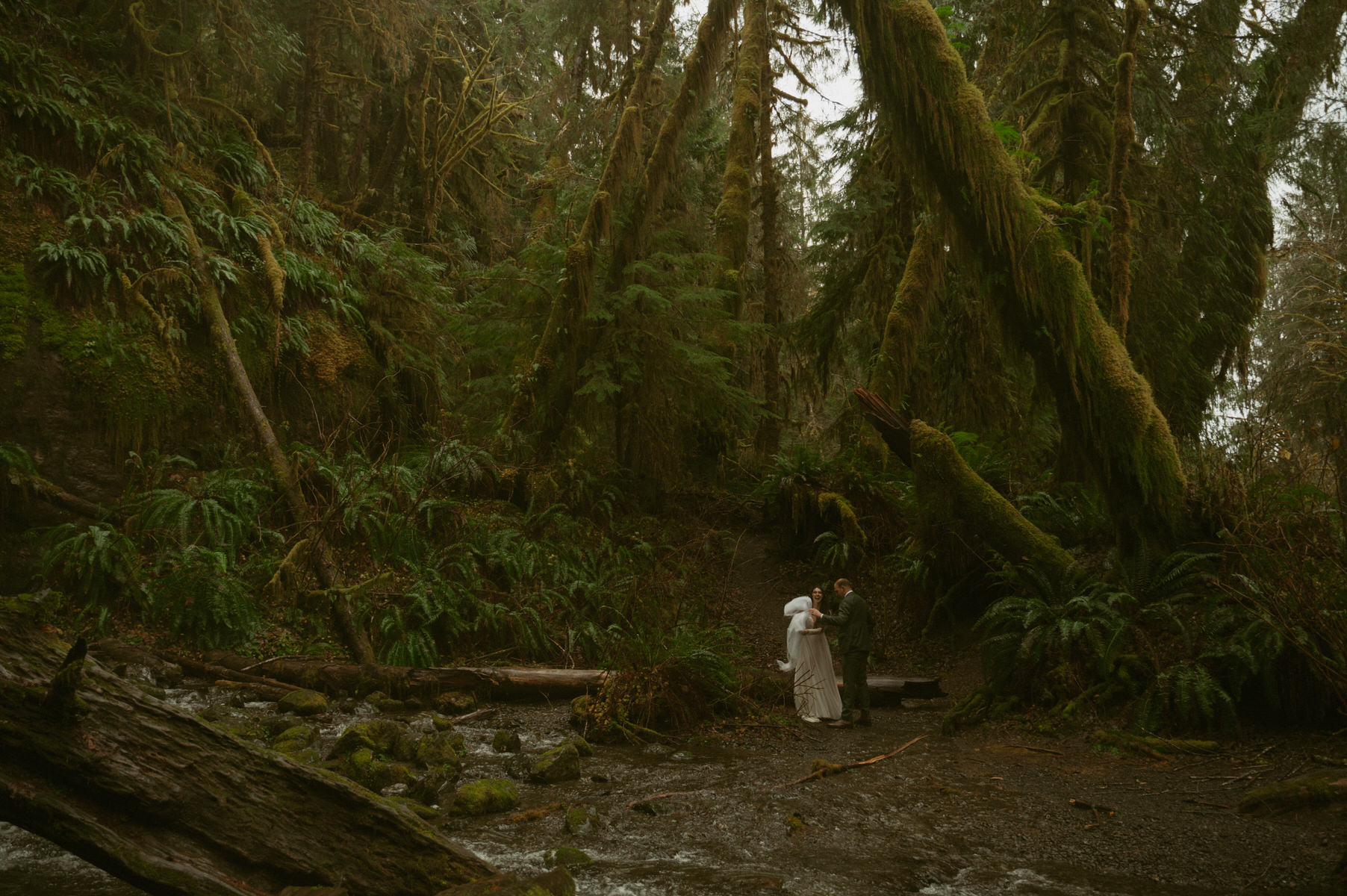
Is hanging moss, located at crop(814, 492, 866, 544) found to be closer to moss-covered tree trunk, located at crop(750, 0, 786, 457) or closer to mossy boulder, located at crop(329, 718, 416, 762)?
moss-covered tree trunk, located at crop(750, 0, 786, 457)

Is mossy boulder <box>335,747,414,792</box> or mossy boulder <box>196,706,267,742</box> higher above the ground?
mossy boulder <box>196,706,267,742</box>

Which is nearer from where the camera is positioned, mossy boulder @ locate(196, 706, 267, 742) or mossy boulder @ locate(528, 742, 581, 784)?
mossy boulder @ locate(528, 742, 581, 784)

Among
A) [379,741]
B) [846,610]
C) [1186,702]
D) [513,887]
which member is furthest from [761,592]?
[513,887]

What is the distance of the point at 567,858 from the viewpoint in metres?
4.46

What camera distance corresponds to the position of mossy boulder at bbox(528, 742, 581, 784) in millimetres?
6055

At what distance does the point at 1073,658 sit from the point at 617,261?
33.0 feet

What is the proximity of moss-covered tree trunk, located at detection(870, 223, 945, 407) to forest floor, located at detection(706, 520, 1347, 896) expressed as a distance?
20.1 ft

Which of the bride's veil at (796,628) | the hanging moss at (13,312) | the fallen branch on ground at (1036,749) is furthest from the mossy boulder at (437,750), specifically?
the hanging moss at (13,312)

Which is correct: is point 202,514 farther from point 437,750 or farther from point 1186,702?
point 1186,702

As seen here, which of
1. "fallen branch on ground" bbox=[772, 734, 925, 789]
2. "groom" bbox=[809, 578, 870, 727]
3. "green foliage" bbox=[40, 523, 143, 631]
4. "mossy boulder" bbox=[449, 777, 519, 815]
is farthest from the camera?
"groom" bbox=[809, 578, 870, 727]

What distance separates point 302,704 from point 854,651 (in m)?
5.70

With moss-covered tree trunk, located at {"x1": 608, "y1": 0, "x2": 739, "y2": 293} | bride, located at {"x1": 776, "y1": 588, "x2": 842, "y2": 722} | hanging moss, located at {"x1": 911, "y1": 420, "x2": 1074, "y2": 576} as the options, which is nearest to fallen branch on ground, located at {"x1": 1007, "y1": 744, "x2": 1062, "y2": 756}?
bride, located at {"x1": 776, "y1": 588, "x2": 842, "y2": 722}

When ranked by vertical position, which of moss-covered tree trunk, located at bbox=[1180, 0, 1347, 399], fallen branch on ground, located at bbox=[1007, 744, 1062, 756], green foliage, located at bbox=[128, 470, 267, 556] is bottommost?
fallen branch on ground, located at bbox=[1007, 744, 1062, 756]

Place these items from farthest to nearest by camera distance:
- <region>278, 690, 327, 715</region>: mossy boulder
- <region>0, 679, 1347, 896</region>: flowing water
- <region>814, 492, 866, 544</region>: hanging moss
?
<region>814, 492, 866, 544</region>: hanging moss, <region>278, 690, 327, 715</region>: mossy boulder, <region>0, 679, 1347, 896</region>: flowing water
